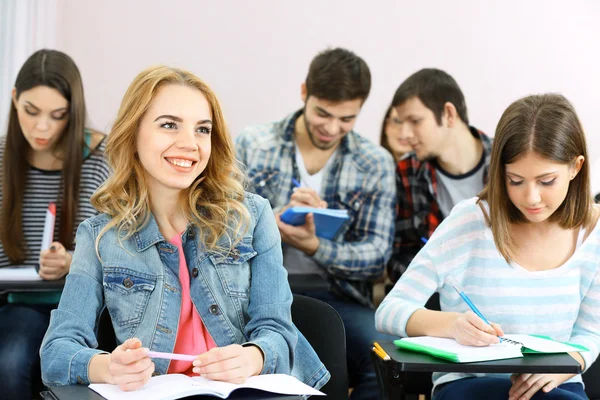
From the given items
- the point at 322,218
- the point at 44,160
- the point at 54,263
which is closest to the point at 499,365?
the point at 322,218

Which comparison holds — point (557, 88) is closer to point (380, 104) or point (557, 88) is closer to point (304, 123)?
point (380, 104)

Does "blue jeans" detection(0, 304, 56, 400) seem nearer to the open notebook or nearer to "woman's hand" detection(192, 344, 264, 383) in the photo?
"woman's hand" detection(192, 344, 264, 383)

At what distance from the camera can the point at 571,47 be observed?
388cm

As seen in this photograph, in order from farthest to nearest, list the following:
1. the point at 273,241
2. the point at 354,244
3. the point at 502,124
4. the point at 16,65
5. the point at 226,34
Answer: the point at 226,34, the point at 16,65, the point at 354,244, the point at 502,124, the point at 273,241

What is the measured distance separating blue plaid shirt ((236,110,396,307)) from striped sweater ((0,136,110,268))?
555 mm

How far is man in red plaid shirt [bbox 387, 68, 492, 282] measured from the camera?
290 cm

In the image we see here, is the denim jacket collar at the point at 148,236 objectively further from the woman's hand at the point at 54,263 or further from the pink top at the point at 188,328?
the woman's hand at the point at 54,263

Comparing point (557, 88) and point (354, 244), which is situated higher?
point (557, 88)

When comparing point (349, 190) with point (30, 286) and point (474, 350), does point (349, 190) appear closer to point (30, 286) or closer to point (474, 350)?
point (30, 286)

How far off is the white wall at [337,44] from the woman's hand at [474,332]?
2.10 metres

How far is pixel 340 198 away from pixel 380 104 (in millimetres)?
1063

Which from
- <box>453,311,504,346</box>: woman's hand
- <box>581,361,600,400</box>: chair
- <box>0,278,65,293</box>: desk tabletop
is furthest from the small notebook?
<box>581,361,600,400</box>: chair

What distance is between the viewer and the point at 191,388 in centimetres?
123

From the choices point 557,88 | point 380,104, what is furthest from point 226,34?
point 557,88
